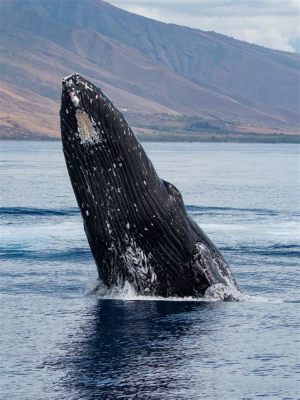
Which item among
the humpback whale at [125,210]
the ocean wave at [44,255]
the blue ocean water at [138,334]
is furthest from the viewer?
the ocean wave at [44,255]

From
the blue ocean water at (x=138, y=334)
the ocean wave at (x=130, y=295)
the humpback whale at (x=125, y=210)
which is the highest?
the humpback whale at (x=125, y=210)

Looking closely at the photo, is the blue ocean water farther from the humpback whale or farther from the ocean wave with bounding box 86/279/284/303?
the humpback whale

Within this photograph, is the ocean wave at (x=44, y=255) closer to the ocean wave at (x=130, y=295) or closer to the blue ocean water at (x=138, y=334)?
the blue ocean water at (x=138, y=334)

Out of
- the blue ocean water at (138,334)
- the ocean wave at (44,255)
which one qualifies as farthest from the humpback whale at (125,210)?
the ocean wave at (44,255)

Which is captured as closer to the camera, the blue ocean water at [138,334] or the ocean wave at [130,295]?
the blue ocean water at [138,334]

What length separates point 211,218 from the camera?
33531 millimetres

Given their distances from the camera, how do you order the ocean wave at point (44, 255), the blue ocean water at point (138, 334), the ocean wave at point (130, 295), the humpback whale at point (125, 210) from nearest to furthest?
1. the blue ocean water at point (138, 334)
2. the humpback whale at point (125, 210)
3. the ocean wave at point (130, 295)
4. the ocean wave at point (44, 255)

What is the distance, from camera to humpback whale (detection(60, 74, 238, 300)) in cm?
1429

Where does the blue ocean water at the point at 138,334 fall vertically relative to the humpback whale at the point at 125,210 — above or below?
below

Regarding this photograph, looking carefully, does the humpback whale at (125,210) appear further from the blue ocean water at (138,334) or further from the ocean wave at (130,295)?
the blue ocean water at (138,334)

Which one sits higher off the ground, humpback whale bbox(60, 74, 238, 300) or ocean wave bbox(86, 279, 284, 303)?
humpback whale bbox(60, 74, 238, 300)

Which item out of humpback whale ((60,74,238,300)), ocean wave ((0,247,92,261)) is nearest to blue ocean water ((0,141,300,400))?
ocean wave ((0,247,92,261))

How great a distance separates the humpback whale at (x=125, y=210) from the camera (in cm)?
1429

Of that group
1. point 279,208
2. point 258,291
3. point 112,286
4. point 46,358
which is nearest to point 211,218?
point 279,208
